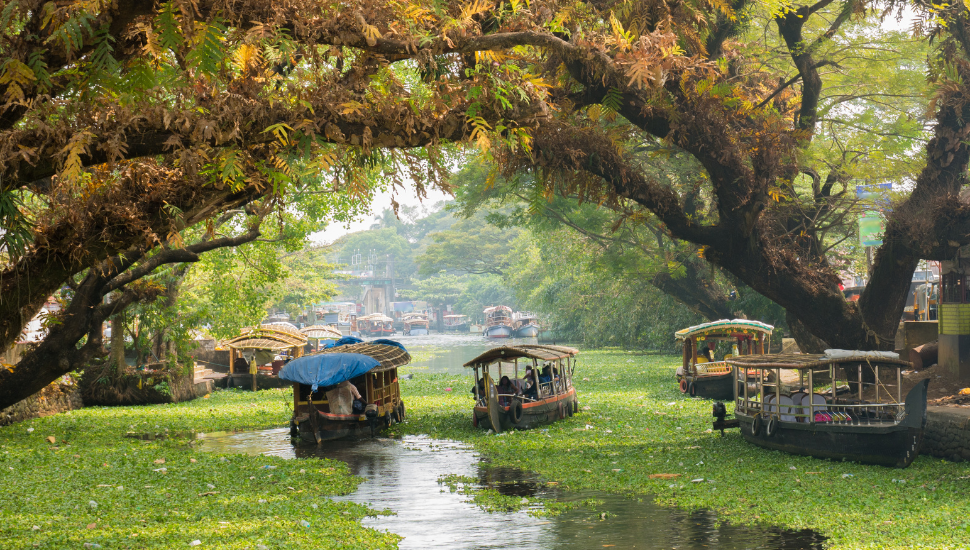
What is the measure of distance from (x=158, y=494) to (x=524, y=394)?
8.47 meters

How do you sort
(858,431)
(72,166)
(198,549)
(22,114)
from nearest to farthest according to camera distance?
(72,166) → (22,114) → (198,549) → (858,431)

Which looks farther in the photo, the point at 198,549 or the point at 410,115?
the point at 198,549

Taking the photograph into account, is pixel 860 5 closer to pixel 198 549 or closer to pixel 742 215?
pixel 742 215

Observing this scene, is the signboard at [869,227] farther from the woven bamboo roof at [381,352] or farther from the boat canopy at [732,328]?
the woven bamboo roof at [381,352]

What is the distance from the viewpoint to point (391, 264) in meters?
98.1

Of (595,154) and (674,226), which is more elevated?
(595,154)

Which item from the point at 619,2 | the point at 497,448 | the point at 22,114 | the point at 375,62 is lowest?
the point at 497,448

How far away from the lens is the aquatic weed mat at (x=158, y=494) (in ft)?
25.6

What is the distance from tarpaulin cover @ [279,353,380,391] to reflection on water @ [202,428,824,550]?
2.72 metres

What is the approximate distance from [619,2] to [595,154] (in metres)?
2.32

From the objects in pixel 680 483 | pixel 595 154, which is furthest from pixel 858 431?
pixel 595 154

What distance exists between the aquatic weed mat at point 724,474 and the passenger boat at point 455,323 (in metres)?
72.6

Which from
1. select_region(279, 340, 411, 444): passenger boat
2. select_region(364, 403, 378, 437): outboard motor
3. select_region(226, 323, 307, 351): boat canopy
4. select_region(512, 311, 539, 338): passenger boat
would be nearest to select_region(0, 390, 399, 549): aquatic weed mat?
select_region(279, 340, 411, 444): passenger boat

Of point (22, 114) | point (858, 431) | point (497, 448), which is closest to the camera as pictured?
point (22, 114)
